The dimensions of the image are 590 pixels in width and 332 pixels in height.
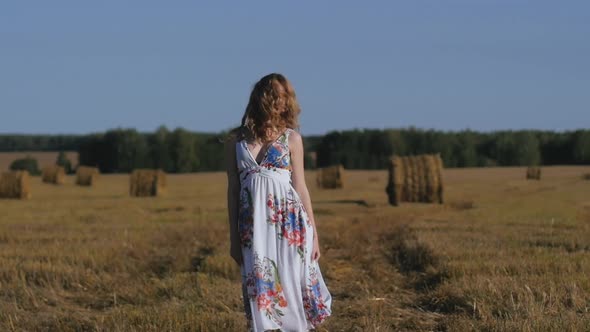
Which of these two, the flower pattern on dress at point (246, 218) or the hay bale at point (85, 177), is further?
the hay bale at point (85, 177)

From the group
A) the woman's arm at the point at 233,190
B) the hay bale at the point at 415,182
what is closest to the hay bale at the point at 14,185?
the hay bale at the point at 415,182

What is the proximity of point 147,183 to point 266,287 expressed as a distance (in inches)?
933

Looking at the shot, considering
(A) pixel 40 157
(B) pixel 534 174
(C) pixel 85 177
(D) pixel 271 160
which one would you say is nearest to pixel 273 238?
(D) pixel 271 160

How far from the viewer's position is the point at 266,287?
5.73 meters

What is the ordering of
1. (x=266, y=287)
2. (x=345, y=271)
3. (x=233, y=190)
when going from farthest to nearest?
(x=345, y=271) < (x=233, y=190) < (x=266, y=287)

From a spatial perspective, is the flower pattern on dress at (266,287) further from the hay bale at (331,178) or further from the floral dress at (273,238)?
the hay bale at (331,178)

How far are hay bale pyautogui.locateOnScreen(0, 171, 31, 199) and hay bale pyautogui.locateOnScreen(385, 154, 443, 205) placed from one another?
36.0 ft

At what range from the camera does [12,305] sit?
8.23m

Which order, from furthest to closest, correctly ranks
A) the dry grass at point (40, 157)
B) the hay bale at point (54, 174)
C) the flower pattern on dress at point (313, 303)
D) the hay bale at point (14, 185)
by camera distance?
the dry grass at point (40, 157), the hay bale at point (54, 174), the hay bale at point (14, 185), the flower pattern on dress at point (313, 303)

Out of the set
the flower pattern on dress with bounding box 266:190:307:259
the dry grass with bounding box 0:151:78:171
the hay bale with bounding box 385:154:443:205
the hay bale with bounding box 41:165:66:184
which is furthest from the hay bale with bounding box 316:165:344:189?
the dry grass with bounding box 0:151:78:171

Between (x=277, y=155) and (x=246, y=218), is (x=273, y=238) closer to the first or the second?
(x=246, y=218)

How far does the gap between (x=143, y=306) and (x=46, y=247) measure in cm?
431

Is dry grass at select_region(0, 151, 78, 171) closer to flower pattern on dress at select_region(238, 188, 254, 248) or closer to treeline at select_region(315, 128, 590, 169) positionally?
treeline at select_region(315, 128, 590, 169)

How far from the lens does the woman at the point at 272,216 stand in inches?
225
